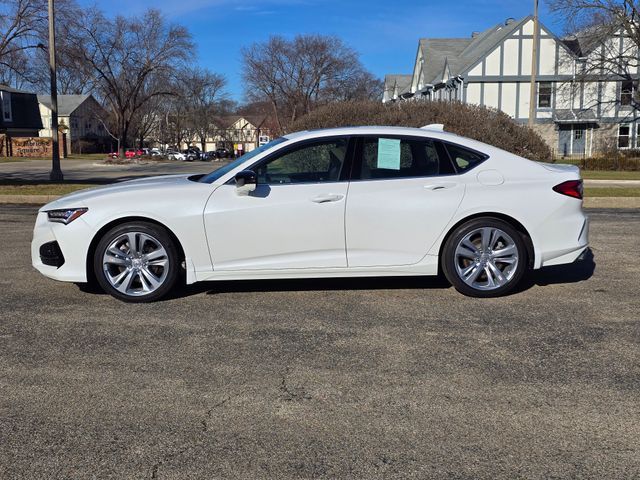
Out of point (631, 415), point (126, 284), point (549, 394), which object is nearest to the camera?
point (631, 415)

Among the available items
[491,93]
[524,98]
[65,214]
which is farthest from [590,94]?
[65,214]

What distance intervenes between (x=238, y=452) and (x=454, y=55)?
53.6 metres

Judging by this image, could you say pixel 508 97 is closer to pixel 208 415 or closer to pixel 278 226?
pixel 278 226

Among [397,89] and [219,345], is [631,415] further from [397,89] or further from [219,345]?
[397,89]

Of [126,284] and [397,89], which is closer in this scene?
[126,284]

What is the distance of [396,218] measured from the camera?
570cm

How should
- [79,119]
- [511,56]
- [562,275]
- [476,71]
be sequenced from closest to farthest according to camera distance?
[562,275]
[511,56]
[476,71]
[79,119]

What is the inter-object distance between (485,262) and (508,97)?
4321 centimetres

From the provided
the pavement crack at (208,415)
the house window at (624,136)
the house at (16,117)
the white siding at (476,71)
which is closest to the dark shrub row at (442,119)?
the pavement crack at (208,415)

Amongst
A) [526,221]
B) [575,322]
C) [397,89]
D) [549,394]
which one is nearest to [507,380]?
[549,394]

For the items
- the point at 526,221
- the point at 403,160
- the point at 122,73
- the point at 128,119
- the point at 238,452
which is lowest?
the point at 238,452

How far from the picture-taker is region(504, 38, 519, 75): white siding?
4494cm

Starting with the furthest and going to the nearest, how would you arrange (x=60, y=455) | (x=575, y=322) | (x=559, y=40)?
1. (x=559, y=40)
2. (x=575, y=322)
3. (x=60, y=455)

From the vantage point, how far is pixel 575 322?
511 cm
